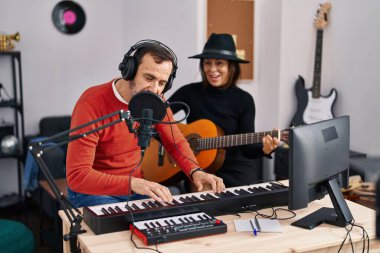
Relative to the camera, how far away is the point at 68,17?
16.5 feet

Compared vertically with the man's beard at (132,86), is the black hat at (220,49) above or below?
above

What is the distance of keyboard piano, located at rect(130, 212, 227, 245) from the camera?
1.60 metres

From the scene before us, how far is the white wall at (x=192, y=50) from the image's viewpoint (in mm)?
4195

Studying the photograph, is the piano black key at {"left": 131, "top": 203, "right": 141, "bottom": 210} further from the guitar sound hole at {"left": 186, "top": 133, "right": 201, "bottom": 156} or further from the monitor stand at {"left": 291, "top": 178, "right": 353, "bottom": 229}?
the guitar sound hole at {"left": 186, "top": 133, "right": 201, "bottom": 156}

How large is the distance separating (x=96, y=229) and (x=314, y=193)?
83 centimetres

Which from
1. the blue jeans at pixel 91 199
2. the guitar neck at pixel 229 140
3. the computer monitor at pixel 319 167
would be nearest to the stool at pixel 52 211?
the blue jeans at pixel 91 199

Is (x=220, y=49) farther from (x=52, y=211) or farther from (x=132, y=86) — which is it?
(x=52, y=211)

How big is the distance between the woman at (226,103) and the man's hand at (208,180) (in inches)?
29.7

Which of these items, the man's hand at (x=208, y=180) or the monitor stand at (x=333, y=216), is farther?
the man's hand at (x=208, y=180)

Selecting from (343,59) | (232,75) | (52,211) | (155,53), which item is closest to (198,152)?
(232,75)

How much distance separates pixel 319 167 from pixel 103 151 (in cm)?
93

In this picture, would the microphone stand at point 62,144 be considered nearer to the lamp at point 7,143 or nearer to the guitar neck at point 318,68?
the lamp at point 7,143

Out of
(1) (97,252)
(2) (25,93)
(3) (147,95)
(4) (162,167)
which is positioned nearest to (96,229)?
(1) (97,252)

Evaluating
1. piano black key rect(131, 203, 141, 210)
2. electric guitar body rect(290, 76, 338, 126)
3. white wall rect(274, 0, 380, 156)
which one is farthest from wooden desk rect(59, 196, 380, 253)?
electric guitar body rect(290, 76, 338, 126)
